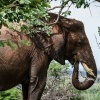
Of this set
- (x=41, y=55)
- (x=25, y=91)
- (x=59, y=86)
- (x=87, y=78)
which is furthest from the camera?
(x=59, y=86)

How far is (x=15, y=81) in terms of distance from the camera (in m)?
7.95

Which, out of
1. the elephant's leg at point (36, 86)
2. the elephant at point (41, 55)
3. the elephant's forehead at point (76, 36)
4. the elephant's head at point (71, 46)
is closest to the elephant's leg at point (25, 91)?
the elephant at point (41, 55)

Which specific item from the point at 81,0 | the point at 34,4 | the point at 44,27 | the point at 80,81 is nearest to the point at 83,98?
the point at 80,81

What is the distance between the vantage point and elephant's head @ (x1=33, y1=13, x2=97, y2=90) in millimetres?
8281

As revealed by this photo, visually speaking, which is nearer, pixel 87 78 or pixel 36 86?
pixel 36 86

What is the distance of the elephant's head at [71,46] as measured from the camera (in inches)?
326

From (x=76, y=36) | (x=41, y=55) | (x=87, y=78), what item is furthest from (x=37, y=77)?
(x=87, y=78)

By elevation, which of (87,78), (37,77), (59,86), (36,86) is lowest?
(59,86)

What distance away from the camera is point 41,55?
814 cm

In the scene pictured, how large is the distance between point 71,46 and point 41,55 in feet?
2.89

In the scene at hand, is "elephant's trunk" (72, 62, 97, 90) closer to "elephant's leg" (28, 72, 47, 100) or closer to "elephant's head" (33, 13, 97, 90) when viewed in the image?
"elephant's head" (33, 13, 97, 90)

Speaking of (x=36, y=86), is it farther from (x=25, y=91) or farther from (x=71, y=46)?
(x=71, y=46)

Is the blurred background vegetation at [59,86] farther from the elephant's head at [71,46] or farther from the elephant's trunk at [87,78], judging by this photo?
the elephant's head at [71,46]

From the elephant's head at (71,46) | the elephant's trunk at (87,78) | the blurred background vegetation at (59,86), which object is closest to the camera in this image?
the elephant's head at (71,46)
